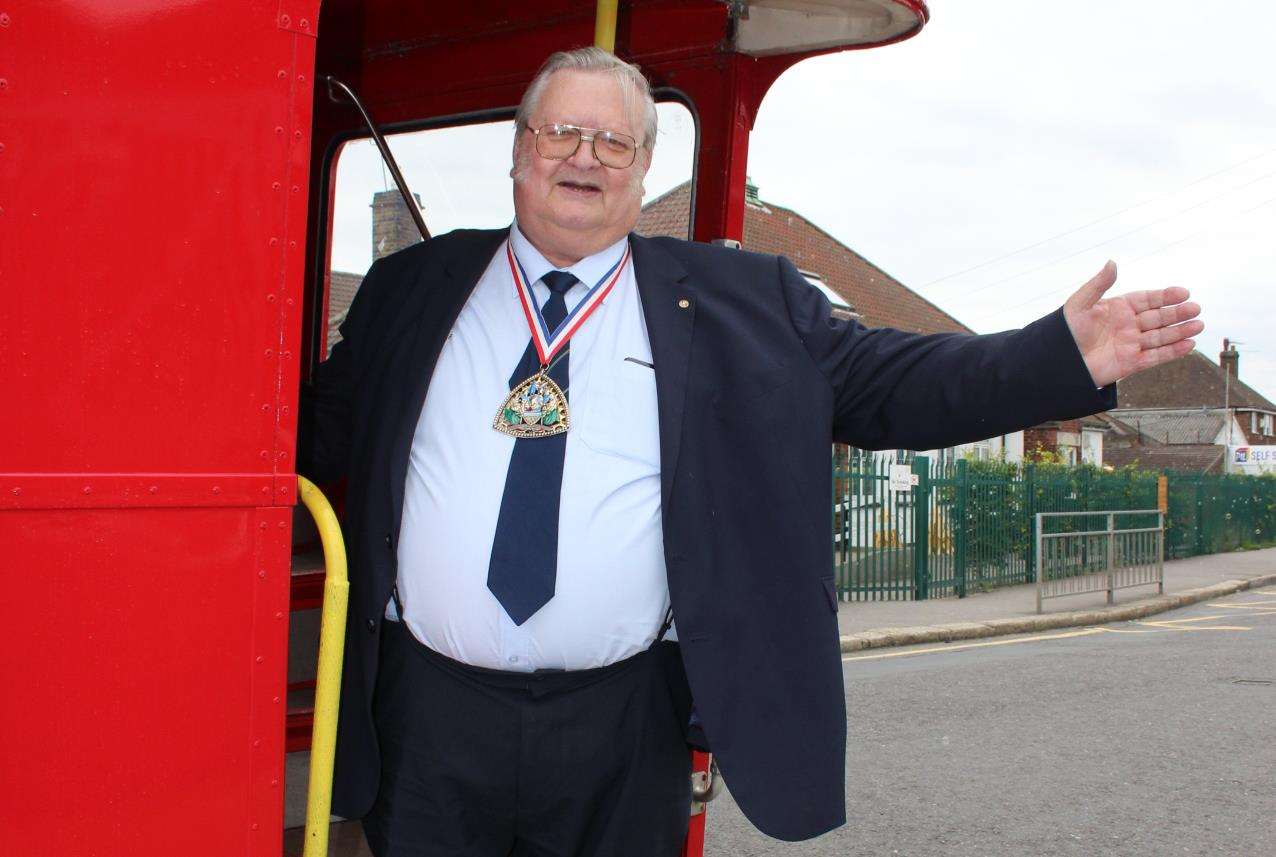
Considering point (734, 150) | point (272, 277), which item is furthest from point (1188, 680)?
point (272, 277)

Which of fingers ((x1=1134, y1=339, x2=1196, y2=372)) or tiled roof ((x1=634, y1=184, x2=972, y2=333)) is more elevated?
tiled roof ((x1=634, y1=184, x2=972, y2=333))

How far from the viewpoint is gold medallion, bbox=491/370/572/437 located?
2162 millimetres

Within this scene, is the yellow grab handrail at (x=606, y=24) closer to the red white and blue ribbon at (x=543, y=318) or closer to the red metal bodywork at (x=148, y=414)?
the red white and blue ribbon at (x=543, y=318)

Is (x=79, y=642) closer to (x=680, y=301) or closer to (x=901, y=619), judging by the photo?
(x=680, y=301)

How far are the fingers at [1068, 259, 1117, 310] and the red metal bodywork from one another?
1304mm

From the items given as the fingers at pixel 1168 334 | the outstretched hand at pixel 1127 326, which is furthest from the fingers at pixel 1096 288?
the fingers at pixel 1168 334

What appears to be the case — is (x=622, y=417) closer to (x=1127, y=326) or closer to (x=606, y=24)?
(x=1127, y=326)

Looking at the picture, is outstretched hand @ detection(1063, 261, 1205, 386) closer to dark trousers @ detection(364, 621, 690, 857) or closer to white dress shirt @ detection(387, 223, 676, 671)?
white dress shirt @ detection(387, 223, 676, 671)

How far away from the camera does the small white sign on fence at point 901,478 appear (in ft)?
50.0

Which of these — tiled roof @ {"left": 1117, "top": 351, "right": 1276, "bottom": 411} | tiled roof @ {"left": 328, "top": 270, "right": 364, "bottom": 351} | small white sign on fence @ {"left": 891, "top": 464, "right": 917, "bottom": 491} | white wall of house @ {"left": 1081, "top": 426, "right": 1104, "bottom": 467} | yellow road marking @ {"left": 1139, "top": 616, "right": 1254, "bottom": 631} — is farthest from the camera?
tiled roof @ {"left": 1117, "top": 351, "right": 1276, "bottom": 411}

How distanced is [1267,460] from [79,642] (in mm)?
59243

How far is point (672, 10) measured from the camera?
3.00m

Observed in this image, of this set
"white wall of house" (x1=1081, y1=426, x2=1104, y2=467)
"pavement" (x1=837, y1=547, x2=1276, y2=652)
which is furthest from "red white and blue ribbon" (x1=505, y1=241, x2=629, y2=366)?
"white wall of house" (x1=1081, y1=426, x2=1104, y2=467)

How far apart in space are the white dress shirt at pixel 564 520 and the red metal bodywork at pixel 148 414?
1.55 feet
